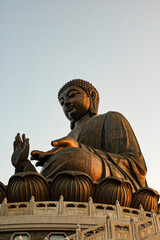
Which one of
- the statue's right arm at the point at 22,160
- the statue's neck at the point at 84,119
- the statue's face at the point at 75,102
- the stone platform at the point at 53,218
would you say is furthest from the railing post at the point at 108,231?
the statue's neck at the point at 84,119

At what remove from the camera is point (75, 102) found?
42.8 ft

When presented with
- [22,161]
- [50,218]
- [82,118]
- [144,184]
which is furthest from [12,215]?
[82,118]

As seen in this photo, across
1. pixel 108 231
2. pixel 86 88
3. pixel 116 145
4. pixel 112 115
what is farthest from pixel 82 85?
pixel 108 231

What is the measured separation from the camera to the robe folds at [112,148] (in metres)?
9.38

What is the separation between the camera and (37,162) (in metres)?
10.3

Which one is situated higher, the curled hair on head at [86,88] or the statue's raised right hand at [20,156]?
the curled hair on head at [86,88]

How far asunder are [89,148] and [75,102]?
340cm

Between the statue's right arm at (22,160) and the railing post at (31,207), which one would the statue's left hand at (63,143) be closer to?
the statue's right arm at (22,160)

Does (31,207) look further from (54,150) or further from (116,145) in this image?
(116,145)

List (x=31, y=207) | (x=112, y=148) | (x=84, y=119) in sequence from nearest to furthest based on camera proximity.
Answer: (x=31, y=207), (x=112, y=148), (x=84, y=119)

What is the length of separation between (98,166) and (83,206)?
5.88 ft

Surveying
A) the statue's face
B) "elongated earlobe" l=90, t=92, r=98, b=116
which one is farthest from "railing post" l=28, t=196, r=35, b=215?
"elongated earlobe" l=90, t=92, r=98, b=116

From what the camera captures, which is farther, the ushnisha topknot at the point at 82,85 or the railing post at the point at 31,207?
the ushnisha topknot at the point at 82,85

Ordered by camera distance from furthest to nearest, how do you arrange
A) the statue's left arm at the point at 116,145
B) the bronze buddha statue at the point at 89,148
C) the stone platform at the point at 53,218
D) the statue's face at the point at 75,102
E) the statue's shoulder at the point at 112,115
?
the statue's face at the point at 75,102 < the statue's shoulder at the point at 112,115 < the statue's left arm at the point at 116,145 < the bronze buddha statue at the point at 89,148 < the stone platform at the point at 53,218
